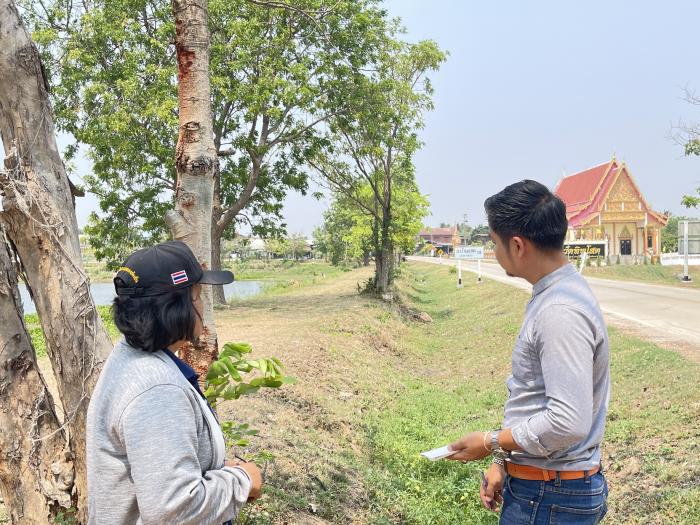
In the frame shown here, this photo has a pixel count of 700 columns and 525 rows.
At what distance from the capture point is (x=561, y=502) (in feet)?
6.18

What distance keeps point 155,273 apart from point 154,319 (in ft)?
0.40

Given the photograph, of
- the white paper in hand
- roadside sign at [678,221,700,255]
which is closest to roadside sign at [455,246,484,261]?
roadside sign at [678,221,700,255]

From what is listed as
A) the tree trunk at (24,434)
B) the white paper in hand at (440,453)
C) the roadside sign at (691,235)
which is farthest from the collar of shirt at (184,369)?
the roadside sign at (691,235)

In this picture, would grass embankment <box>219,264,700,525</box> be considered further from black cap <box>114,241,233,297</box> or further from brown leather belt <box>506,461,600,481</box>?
black cap <box>114,241,233,297</box>

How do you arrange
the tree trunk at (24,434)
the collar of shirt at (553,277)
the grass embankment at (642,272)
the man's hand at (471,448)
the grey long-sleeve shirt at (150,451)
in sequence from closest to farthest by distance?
the grey long-sleeve shirt at (150,451), the collar of shirt at (553,277), the man's hand at (471,448), the tree trunk at (24,434), the grass embankment at (642,272)

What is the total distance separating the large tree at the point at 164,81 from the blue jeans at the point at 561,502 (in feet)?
35.6

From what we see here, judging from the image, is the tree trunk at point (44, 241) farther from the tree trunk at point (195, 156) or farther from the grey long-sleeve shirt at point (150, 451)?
the grey long-sleeve shirt at point (150, 451)

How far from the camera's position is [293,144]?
52.0ft

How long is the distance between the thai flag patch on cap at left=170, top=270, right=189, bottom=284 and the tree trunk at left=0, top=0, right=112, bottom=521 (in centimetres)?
127

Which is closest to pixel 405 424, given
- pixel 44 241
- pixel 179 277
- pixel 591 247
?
pixel 44 241

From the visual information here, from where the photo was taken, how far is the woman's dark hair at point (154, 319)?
5.01 ft

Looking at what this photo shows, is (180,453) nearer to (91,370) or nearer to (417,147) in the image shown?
(91,370)

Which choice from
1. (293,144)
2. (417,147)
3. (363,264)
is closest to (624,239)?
(363,264)

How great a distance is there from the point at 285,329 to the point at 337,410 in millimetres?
4770
